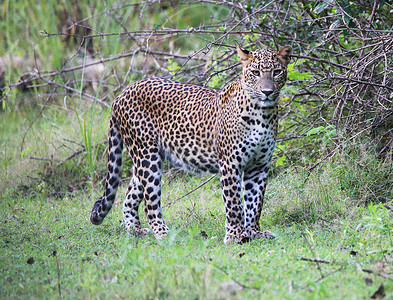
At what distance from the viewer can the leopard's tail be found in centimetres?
631

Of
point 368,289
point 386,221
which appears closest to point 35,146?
point 386,221

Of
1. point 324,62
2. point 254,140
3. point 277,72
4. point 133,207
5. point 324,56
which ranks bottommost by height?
point 133,207

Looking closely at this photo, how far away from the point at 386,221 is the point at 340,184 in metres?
1.55

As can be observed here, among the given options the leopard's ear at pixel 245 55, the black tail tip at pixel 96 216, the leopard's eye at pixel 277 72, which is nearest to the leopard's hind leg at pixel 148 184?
the black tail tip at pixel 96 216

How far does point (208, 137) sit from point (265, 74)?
1080mm

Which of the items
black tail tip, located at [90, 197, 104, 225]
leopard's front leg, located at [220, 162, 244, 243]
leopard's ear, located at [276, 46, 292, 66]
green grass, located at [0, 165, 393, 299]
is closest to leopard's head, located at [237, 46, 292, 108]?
leopard's ear, located at [276, 46, 292, 66]

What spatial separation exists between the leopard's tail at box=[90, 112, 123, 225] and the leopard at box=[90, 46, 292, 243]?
1 centimetres

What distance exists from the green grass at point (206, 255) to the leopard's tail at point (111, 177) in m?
0.26

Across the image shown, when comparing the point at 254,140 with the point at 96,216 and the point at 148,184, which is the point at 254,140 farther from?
the point at 96,216

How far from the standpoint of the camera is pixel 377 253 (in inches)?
177

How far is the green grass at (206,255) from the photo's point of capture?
3.81 m

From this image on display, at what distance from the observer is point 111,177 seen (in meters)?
6.53

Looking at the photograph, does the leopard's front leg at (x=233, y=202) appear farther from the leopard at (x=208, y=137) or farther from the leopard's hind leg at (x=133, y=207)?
the leopard's hind leg at (x=133, y=207)

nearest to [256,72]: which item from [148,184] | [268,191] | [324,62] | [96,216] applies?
[324,62]
